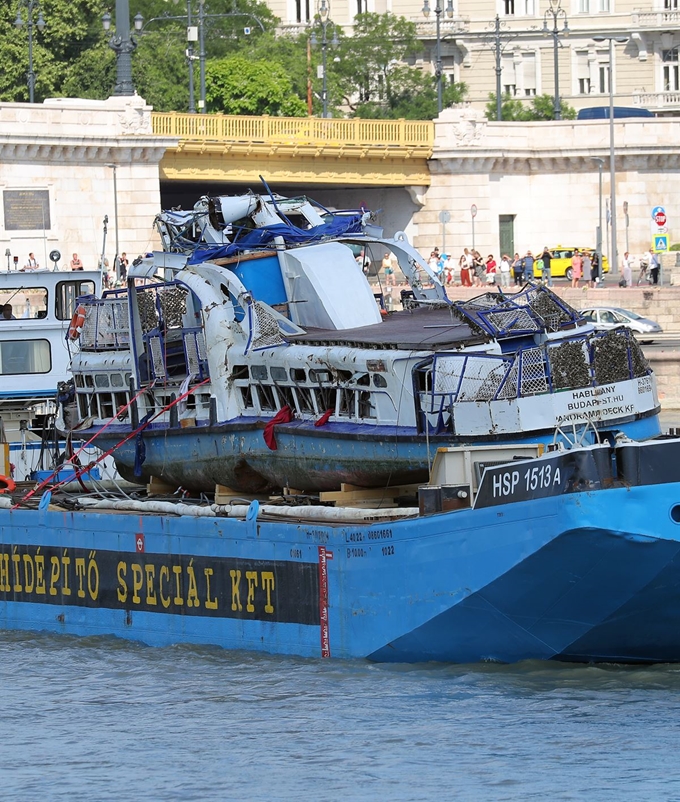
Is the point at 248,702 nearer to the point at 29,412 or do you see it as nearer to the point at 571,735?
the point at 571,735

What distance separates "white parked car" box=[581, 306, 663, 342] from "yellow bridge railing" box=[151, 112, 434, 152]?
20547 mm

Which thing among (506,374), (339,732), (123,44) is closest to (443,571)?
(339,732)

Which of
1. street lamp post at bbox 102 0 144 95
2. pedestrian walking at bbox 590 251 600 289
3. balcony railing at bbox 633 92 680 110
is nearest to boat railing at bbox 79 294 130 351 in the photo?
street lamp post at bbox 102 0 144 95

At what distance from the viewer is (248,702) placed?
20.3m

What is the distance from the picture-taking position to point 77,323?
88.8 ft

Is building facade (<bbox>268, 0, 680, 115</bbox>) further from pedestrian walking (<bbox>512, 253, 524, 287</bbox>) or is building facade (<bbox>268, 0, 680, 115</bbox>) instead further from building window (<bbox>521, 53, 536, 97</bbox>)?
pedestrian walking (<bbox>512, 253, 524, 287</bbox>)

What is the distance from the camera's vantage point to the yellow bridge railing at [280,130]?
72938 mm

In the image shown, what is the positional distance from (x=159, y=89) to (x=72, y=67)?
4.12 metres

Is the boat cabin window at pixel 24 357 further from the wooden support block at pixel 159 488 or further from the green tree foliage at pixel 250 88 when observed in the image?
the green tree foliage at pixel 250 88

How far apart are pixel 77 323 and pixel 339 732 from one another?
969 centimetres

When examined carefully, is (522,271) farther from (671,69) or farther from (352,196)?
(671,69)

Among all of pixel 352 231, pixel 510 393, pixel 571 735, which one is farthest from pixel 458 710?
pixel 352 231

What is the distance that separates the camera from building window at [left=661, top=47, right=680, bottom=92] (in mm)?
113375

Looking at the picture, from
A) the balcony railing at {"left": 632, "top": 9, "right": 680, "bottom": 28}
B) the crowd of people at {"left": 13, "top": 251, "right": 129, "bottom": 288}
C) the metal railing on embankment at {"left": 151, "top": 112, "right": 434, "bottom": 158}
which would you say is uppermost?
the balcony railing at {"left": 632, "top": 9, "right": 680, "bottom": 28}
